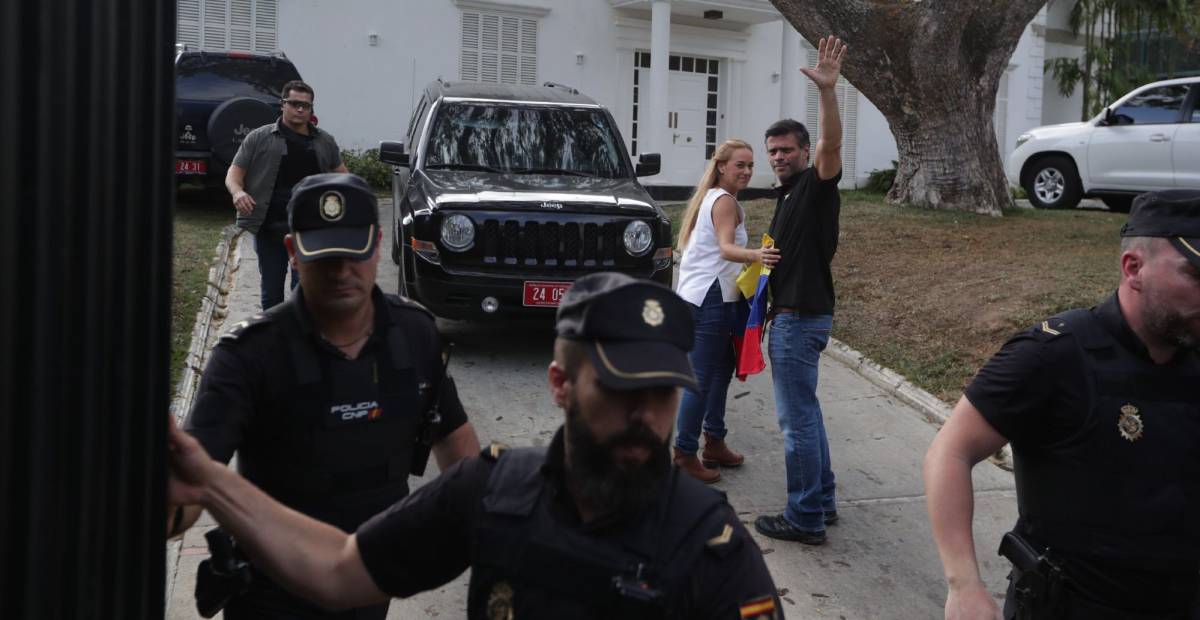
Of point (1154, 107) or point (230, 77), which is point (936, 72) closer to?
point (1154, 107)

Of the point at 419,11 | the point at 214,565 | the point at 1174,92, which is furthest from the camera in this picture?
the point at 419,11

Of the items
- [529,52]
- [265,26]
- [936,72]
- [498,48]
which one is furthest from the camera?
[529,52]

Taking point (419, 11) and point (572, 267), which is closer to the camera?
point (572, 267)

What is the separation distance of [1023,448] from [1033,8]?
12.2m

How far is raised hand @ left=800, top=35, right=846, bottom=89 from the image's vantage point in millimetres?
4684

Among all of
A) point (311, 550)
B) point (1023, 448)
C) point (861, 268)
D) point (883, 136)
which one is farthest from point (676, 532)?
point (883, 136)

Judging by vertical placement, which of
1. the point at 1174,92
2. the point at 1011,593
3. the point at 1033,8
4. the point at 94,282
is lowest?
the point at 1011,593

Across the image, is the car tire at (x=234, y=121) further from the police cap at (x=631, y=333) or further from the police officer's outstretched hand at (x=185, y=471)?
the police cap at (x=631, y=333)

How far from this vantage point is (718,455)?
605 centimetres

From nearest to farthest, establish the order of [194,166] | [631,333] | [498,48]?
[631,333] → [194,166] → [498,48]

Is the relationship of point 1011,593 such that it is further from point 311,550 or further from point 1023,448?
point 311,550

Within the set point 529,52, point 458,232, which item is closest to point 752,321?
point 458,232

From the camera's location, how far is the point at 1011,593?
2.92 m

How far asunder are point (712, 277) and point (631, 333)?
390 centimetres
